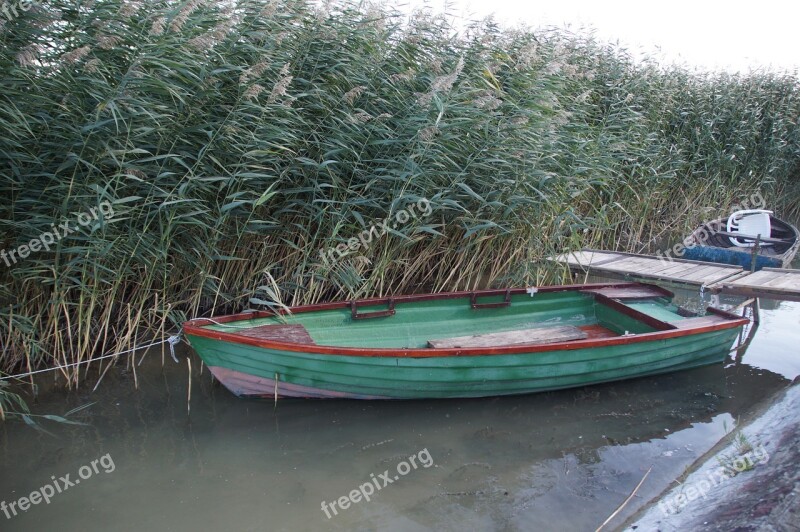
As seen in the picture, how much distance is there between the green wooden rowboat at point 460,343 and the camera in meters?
3.89

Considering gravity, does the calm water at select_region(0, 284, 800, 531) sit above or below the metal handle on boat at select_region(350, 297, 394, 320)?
below

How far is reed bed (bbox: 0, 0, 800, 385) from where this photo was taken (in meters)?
3.88

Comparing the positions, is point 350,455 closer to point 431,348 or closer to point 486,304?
point 431,348

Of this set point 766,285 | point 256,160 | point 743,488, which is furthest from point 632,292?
point 256,160

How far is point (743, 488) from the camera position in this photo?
2.53 meters

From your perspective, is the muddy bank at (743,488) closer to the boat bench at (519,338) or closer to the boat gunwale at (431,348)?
the boat gunwale at (431,348)

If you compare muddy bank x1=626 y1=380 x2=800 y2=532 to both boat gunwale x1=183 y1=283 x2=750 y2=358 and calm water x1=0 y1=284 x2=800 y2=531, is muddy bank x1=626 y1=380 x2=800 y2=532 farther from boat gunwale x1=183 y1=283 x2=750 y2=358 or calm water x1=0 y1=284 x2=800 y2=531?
boat gunwale x1=183 y1=283 x2=750 y2=358

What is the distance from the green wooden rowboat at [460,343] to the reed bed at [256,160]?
460mm

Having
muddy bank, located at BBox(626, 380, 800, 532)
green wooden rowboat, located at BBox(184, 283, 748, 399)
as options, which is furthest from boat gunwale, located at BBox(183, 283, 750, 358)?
muddy bank, located at BBox(626, 380, 800, 532)

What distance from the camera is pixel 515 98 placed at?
5.86 m

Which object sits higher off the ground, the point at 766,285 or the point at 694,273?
the point at 766,285

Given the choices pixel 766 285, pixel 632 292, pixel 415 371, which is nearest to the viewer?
pixel 415 371

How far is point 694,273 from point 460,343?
2.94 m

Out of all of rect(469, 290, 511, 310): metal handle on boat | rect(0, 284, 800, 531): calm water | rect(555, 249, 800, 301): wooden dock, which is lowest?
rect(0, 284, 800, 531): calm water
